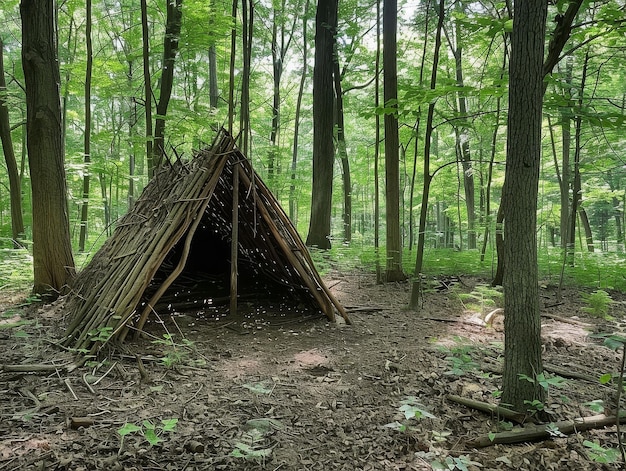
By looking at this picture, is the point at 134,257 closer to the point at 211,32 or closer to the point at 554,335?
the point at 554,335

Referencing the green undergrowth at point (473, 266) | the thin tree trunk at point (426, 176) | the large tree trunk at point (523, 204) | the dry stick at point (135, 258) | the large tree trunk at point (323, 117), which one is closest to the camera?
the large tree trunk at point (523, 204)

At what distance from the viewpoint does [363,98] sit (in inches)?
505

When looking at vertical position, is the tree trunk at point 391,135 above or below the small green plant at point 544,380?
above

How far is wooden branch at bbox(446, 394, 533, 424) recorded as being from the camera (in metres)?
2.61

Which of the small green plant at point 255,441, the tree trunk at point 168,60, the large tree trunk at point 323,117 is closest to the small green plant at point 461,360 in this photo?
the small green plant at point 255,441

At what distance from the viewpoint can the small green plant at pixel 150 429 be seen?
2127 millimetres

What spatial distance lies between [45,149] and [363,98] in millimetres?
9967

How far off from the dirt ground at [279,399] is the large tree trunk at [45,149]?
0.64m

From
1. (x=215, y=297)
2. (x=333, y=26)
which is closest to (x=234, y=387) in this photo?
(x=215, y=297)

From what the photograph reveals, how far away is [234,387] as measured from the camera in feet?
9.97

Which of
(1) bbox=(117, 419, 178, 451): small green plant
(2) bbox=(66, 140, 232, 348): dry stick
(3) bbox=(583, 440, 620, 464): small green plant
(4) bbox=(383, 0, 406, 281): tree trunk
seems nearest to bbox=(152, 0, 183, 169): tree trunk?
(2) bbox=(66, 140, 232, 348): dry stick

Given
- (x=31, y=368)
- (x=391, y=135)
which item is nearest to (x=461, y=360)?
(x=31, y=368)

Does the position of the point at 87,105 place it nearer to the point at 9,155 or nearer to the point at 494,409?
the point at 9,155

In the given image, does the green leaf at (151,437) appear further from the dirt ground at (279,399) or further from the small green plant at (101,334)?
the small green plant at (101,334)
